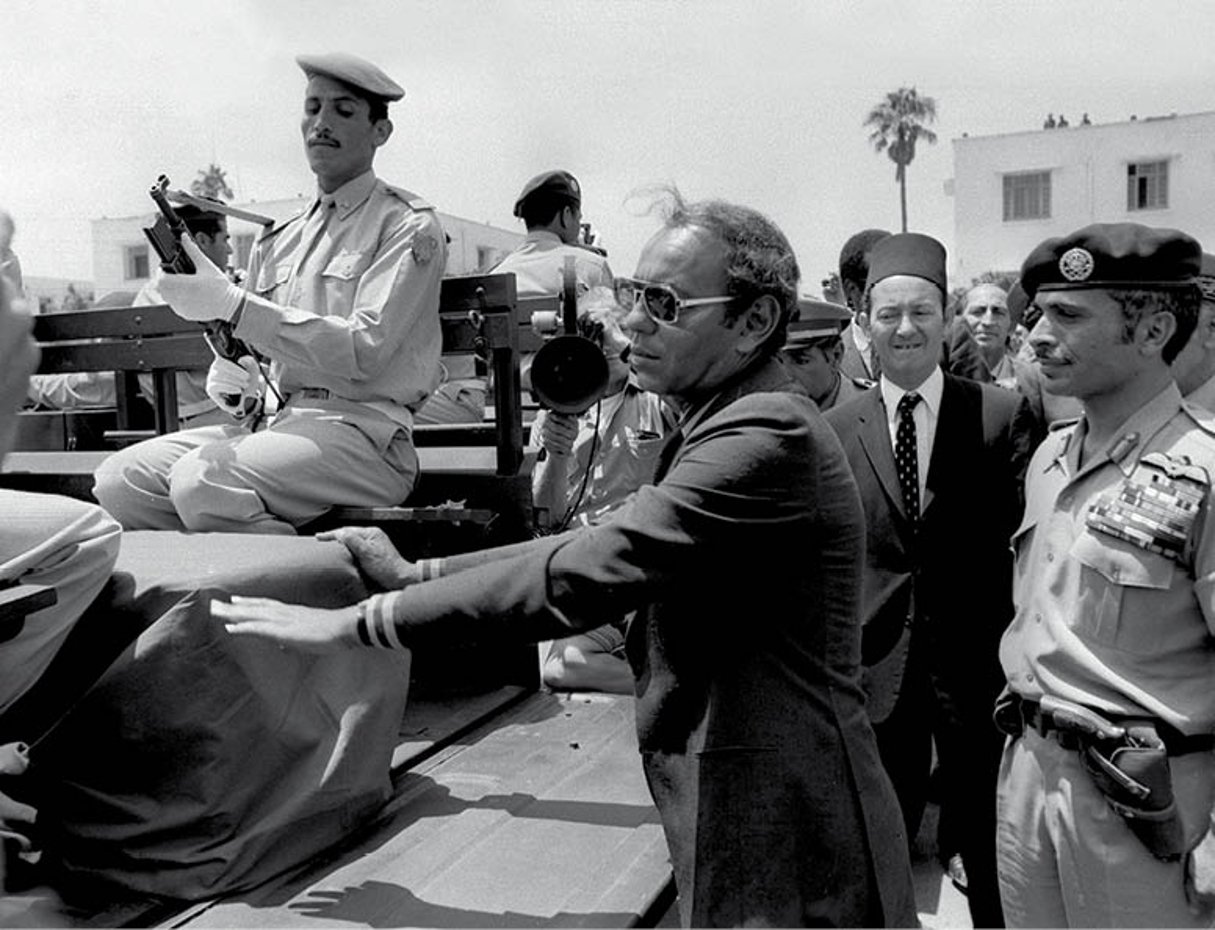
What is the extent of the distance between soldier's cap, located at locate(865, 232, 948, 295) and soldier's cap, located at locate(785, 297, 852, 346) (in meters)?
0.85

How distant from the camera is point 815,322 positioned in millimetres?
4262

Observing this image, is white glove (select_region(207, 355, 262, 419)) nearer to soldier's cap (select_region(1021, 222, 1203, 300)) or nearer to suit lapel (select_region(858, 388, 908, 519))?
suit lapel (select_region(858, 388, 908, 519))

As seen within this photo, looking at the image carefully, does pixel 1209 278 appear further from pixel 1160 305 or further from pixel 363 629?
pixel 363 629

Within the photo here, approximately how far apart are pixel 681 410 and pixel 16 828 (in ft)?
5.50

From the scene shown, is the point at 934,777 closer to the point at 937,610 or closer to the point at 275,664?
the point at 937,610

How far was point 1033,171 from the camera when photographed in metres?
33.3

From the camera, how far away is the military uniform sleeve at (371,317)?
329cm

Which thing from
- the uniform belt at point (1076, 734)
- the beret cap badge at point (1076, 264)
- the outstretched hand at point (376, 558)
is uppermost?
the beret cap badge at point (1076, 264)

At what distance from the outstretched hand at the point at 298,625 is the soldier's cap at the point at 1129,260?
4.88 feet

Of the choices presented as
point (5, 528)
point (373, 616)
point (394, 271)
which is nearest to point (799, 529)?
point (373, 616)

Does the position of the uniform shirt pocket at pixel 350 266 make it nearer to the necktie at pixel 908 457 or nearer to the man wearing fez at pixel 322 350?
the man wearing fez at pixel 322 350

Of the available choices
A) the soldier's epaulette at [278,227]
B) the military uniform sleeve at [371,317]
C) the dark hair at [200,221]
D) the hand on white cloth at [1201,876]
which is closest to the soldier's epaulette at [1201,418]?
the hand on white cloth at [1201,876]

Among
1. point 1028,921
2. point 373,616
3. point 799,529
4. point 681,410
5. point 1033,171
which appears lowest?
point 1028,921

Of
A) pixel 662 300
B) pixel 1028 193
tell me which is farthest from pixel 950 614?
pixel 1028 193
